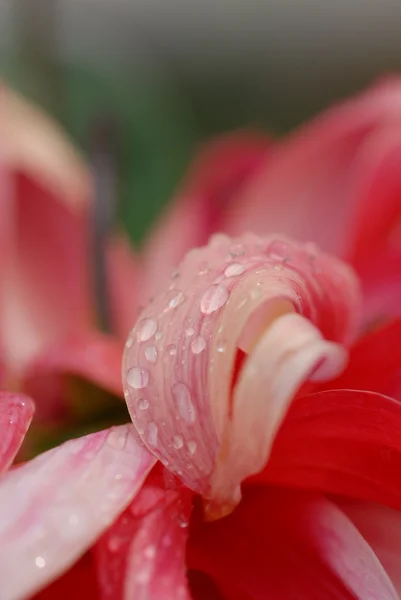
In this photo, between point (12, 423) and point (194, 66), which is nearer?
point (12, 423)

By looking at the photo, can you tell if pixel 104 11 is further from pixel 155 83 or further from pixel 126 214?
pixel 126 214

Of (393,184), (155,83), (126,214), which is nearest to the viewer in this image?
(393,184)

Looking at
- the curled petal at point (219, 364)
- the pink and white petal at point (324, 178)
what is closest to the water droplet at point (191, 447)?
the curled petal at point (219, 364)

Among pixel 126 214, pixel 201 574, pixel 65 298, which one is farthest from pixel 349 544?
pixel 126 214

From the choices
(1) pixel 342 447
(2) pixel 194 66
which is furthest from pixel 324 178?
(2) pixel 194 66

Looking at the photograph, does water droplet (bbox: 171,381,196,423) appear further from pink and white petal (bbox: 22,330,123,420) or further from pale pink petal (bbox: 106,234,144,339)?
pale pink petal (bbox: 106,234,144,339)

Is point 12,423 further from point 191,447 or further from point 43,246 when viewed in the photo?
point 43,246
